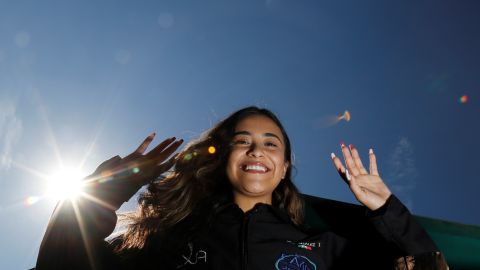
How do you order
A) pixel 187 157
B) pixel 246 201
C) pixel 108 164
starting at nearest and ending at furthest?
pixel 108 164 < pixel 246 201 < pixel 187 157

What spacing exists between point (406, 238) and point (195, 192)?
2477 mm

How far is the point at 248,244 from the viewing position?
368 cm

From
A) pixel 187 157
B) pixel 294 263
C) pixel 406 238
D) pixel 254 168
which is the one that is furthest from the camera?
pixel 187 157

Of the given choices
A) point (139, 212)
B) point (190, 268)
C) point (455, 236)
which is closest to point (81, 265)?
point (190, 268)

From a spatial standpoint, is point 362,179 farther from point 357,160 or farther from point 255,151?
point 255,151

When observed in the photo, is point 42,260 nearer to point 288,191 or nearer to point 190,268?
point 190,268

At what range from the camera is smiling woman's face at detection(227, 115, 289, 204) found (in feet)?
14.0

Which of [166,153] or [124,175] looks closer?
[124,175]

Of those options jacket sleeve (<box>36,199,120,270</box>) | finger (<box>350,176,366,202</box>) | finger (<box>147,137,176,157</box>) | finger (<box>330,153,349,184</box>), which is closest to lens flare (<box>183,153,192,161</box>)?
finger (<box>147,137,176,157</box>)

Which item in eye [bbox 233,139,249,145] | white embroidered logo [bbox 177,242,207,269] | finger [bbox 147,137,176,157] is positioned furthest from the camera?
eye [bbox 233,139,249,145]

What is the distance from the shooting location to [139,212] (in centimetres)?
467

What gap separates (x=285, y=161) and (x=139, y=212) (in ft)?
6.33

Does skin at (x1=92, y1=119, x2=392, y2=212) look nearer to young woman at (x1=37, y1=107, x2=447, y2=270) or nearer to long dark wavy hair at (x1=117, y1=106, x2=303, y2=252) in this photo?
young woman at (x1=37, y1=107, x2=447, y2=270)

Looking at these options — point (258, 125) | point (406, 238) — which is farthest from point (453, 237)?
point (258, 125)
